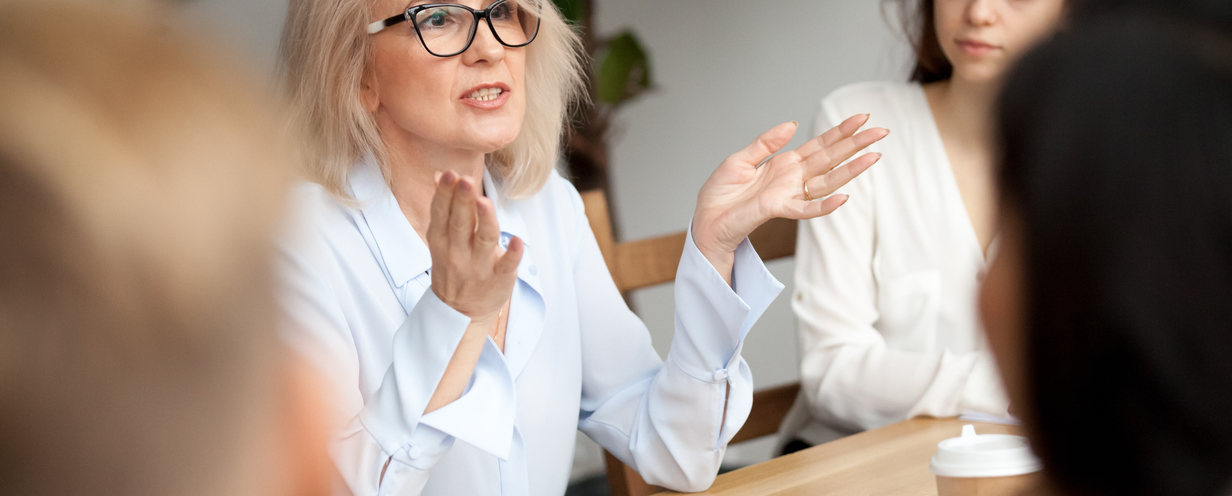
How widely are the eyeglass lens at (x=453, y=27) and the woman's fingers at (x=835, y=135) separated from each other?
1.40 ft

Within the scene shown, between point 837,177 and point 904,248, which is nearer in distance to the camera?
point 837,177

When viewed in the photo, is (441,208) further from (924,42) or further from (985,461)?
(924,42)

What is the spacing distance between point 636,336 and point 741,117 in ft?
5.95

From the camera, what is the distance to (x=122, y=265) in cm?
30

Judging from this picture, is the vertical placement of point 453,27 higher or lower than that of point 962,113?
higher

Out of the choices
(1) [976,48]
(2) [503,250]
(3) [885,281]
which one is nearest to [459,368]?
(2) [503,250]

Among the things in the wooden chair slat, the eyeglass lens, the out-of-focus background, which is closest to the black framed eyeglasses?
the eyeglass lens

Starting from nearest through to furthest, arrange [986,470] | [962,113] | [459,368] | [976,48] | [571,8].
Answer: [986,470]
[459,368]
[976,48]
[962,113]
[571,8]

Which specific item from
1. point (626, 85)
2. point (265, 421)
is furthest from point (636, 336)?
point (626, 85)

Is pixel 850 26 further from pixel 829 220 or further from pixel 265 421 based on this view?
pixel 265 421

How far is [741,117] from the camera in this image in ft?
10.1

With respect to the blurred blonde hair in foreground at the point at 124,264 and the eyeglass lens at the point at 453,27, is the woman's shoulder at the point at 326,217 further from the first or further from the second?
the blurred blonde hair in foreground at the point at 124,264

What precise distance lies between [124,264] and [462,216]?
58 cm

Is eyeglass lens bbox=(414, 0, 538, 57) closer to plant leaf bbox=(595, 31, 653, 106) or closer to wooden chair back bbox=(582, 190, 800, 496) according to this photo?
wooden chair back bbox=(582, 190, 800, 496)
